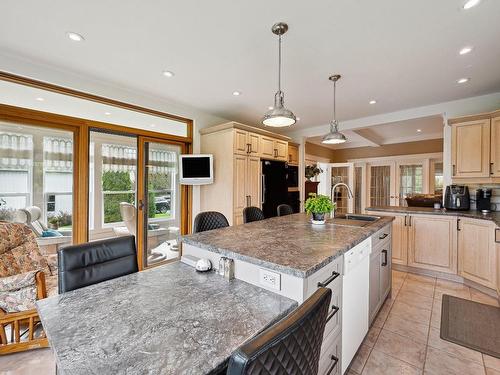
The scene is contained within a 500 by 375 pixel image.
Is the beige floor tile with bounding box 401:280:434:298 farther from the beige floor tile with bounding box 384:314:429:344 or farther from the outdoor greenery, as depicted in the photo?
the outdoor greenery

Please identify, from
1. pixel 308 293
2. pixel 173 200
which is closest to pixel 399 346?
pixel 308 293

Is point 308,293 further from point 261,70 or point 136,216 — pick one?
point 136,216

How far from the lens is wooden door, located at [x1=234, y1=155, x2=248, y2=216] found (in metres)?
3.98

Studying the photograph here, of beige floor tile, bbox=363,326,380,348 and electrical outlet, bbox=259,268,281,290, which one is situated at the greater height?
electrical outlet, bbox=259,268,281,290

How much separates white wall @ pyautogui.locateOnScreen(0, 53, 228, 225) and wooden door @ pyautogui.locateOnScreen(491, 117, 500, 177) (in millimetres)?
4113

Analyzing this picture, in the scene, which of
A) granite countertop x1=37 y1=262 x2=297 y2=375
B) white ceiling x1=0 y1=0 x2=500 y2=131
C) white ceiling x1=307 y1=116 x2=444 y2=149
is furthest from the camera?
white ceiling x1=307 y1=116 x2=444 y2=149

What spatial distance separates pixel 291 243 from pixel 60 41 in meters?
2.77

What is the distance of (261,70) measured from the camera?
2807 millimetres

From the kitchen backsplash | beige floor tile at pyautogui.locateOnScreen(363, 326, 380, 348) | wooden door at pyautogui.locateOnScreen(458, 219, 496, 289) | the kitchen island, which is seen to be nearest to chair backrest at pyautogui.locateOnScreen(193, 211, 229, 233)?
the kitchen island

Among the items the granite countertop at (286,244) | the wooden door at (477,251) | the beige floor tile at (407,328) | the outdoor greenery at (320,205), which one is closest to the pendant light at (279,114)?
the outdoor greenery at (320,205)

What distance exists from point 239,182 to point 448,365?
123 inches

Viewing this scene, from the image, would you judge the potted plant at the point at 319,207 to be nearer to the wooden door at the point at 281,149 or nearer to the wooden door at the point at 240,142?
the wooden door at the point at 240,142

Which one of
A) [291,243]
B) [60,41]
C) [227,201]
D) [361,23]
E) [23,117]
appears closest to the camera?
[291,243]

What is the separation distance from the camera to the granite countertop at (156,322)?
73 centimetres
